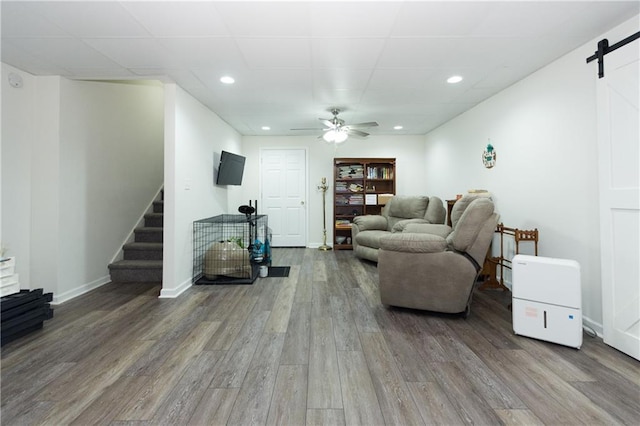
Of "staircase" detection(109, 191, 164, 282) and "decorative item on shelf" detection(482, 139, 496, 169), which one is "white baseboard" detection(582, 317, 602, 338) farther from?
"staircase" detection(109, 191, 164, 282)

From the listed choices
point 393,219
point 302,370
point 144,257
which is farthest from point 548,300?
point 144,257

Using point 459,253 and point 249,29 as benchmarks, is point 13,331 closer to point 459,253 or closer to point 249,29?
point 249,29

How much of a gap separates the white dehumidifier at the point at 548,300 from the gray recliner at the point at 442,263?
0.33m

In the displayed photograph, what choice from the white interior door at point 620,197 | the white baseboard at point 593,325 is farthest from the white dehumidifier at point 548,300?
the white baseboard at point 593,325

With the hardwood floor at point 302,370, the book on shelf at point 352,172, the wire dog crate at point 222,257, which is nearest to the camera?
the hardwood floor at point 302,370

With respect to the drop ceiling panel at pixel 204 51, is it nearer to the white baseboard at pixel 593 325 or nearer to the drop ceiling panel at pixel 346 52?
the drop ceiling panel at pixel 346 52

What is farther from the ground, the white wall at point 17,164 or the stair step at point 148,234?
the white wall at point 17,164

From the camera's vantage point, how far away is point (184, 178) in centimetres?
326

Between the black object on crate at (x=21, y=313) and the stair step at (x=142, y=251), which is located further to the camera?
the stair step at (x=142, y=251)

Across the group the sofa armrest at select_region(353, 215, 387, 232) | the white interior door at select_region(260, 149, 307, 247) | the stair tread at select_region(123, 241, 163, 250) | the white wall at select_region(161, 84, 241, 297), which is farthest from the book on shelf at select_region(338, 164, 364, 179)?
the stair tread at select_region(123, 241, 163, 250)

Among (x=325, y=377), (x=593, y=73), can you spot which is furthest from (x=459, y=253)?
(x=593, y=73)

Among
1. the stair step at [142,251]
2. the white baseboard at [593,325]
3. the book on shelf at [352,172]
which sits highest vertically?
the book on shelf at [352,172]

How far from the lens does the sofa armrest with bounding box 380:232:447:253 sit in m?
2.43

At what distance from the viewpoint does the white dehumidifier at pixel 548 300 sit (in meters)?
1.95
